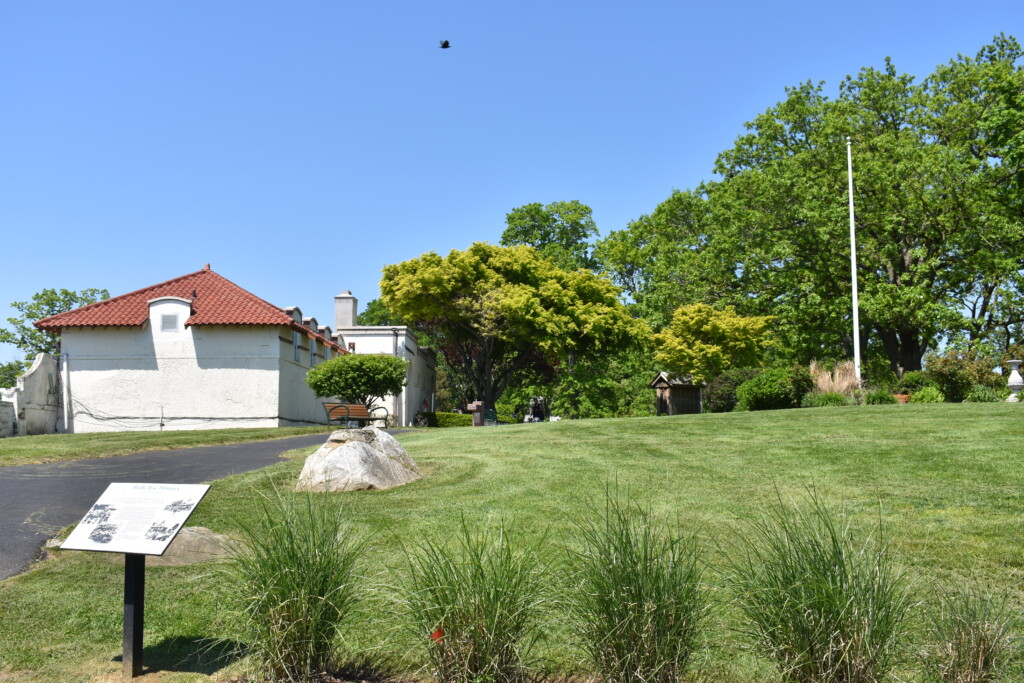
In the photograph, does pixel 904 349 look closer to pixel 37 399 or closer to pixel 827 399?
pixel 827 399

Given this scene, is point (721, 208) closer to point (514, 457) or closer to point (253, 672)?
point (514, 457)

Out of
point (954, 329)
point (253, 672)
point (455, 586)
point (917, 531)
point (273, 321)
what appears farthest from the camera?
point (954, 329)

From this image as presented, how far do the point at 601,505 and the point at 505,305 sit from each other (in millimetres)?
24975

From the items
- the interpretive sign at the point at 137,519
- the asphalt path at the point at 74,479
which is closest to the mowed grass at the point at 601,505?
the interpretive sign at the point at 137,519

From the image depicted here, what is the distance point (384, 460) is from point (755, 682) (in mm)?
7346

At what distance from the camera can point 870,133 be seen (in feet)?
121

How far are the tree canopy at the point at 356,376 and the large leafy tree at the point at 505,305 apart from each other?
7.57 meters

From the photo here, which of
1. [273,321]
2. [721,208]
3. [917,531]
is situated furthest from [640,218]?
[917,531]

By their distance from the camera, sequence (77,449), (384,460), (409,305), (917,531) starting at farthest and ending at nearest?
(409,305)
(77,449)
(384,460)
(917,531)

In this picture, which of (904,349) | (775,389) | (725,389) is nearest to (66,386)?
(725,389)

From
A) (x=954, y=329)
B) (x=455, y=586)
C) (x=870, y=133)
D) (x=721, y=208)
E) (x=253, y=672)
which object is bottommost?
(x=253, y=672)

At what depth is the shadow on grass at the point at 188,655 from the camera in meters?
5.25

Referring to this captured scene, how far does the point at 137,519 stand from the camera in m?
5.31

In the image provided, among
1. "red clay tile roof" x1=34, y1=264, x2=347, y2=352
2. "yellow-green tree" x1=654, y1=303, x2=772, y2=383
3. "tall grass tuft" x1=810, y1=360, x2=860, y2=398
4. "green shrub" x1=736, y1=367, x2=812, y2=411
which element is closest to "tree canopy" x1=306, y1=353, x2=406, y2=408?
"red clay tile roof" x1=34, y1=264, x2=347, y2=352
